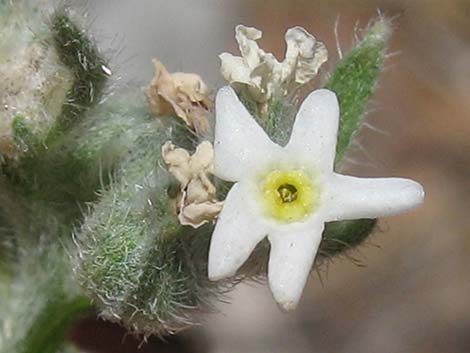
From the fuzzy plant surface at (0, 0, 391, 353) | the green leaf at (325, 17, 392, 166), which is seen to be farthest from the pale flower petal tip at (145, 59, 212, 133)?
the green leaf at (325, 17, 392, 166)

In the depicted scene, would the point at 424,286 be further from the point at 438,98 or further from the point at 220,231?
the point at 220,231

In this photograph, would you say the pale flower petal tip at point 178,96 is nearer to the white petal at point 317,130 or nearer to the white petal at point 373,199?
the white petal at point 317,130

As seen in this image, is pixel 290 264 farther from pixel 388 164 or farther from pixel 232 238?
pixel 388 164

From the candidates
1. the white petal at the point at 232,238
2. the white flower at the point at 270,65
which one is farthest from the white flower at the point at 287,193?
the white flower at the point at 270,65

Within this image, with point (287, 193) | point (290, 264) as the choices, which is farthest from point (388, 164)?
point (290, 264)

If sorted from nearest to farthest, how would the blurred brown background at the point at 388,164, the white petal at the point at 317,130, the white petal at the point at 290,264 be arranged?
the white petal at the point at 290,264 < the white petal at the point at 317,130 < the blurred brown background at the point at 388,164

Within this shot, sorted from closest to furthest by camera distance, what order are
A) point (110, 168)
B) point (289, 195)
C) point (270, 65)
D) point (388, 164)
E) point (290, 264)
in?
point (290, 264) → point (289, 195) → point (270, 65) → point (110, 168) → point (388, 164)

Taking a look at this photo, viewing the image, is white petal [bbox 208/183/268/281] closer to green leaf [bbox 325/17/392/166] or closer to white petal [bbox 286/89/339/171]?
white petal [bbox 286/89/339/171]
